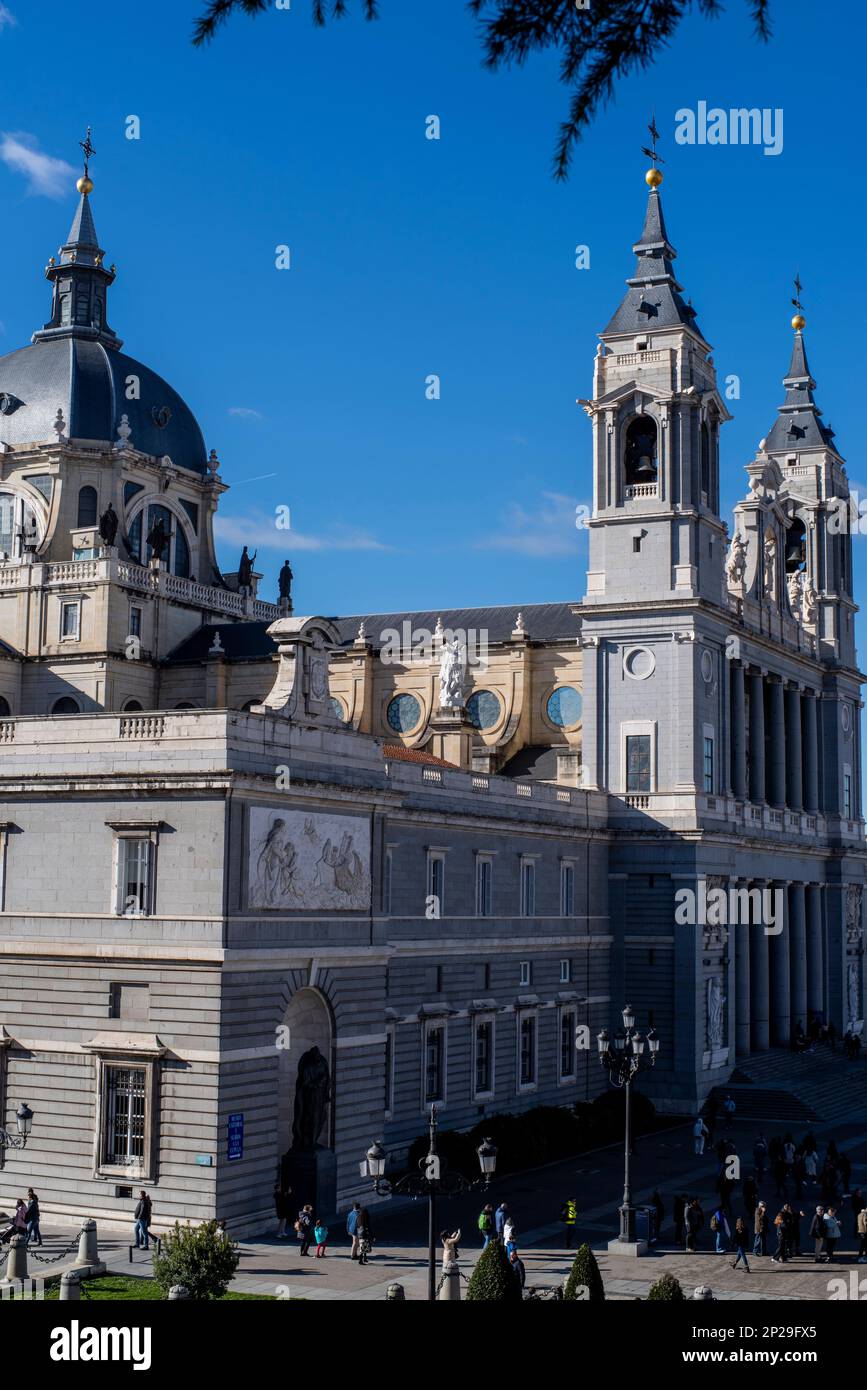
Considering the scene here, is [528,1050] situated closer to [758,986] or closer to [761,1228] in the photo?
[761,1228]

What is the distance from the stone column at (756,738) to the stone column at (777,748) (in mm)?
2688

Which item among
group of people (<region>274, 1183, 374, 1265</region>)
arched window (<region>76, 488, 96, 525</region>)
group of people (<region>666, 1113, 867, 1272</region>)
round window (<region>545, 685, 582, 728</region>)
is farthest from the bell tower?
group of people (<region>274, 1183, 374, 1265</region>)

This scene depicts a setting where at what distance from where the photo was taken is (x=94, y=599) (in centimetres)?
7112

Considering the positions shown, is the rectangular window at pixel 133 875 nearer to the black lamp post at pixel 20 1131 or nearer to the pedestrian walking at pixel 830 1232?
the black lamp post at pixel 20 1131

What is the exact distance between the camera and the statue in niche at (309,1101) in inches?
1542

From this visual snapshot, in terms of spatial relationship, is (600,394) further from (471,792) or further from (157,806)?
(157,806)

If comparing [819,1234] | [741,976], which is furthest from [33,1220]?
[741,976]

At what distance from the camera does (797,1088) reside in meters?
64.2

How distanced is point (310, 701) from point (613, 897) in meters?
27.0

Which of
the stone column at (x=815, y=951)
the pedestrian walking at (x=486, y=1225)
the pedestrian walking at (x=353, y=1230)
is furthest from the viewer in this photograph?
the stone column at (x=815, y=951)

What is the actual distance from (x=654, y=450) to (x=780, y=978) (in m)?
25.2

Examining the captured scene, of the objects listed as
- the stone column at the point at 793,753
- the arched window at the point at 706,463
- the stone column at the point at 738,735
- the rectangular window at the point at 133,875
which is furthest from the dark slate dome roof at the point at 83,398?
the rectangular window at the point at 133,875

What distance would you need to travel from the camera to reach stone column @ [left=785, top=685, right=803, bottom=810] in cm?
7975
